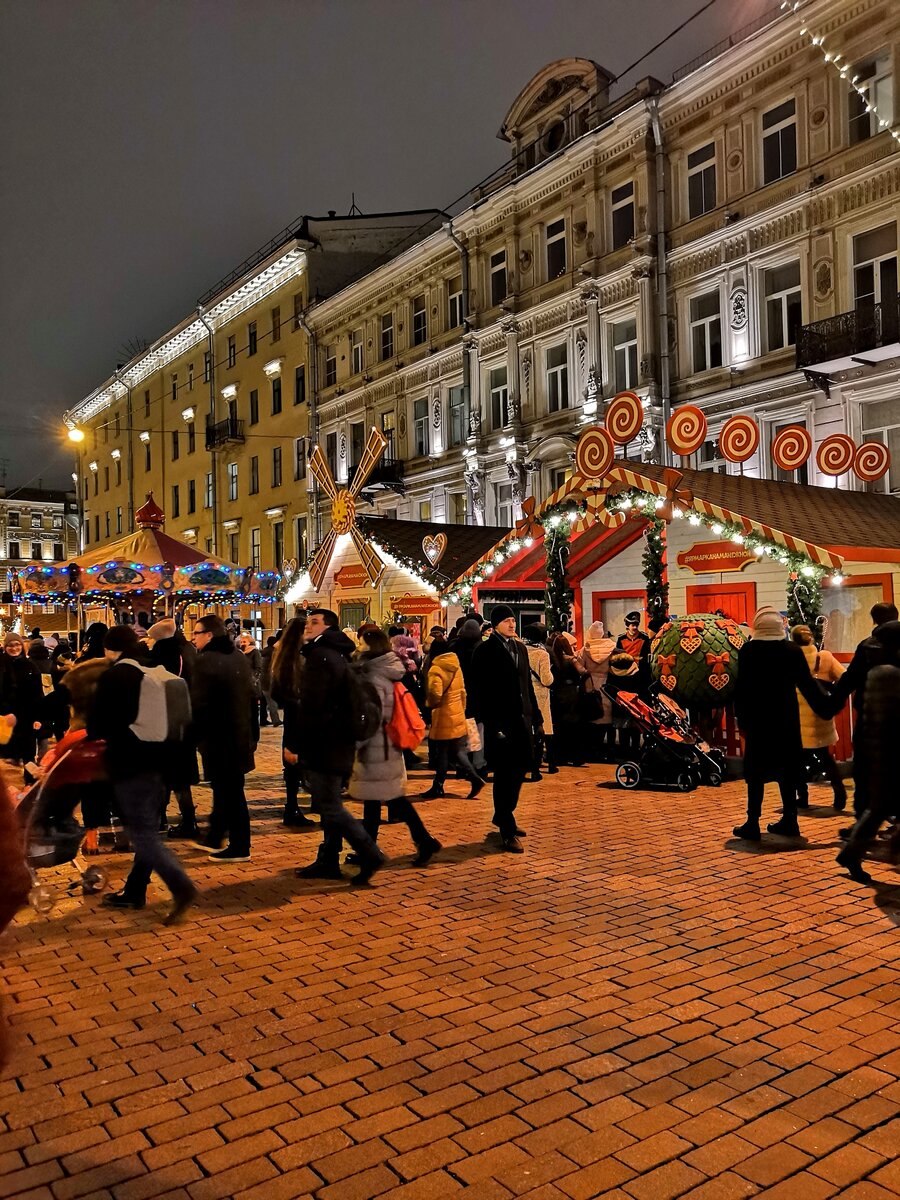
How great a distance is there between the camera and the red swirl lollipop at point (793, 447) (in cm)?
1611

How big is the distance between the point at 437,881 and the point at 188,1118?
10.6ft

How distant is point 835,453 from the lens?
16.7m

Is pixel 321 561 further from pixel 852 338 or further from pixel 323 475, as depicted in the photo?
pixel 852 338

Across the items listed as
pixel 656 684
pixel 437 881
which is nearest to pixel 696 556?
pixel 656 684

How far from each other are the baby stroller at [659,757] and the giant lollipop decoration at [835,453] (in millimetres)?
8552

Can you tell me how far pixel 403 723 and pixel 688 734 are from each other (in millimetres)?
4586

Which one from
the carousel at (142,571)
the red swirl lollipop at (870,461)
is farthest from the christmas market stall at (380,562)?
the red swirl lollipop at (870,461)

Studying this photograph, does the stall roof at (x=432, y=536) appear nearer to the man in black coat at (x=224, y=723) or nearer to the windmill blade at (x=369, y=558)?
the windmill blade at (x=369, y=558)

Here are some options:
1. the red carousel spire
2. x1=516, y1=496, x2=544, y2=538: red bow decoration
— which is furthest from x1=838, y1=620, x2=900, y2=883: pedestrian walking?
the red carousel spire

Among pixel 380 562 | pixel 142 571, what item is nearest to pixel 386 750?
pixel 142 571

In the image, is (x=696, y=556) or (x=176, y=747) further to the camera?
(x=696, y=556)

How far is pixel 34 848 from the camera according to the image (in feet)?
19.2

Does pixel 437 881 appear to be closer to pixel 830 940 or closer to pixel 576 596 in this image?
pixel 830 940

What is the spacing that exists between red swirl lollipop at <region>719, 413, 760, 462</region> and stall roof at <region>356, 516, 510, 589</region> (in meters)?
5.48
